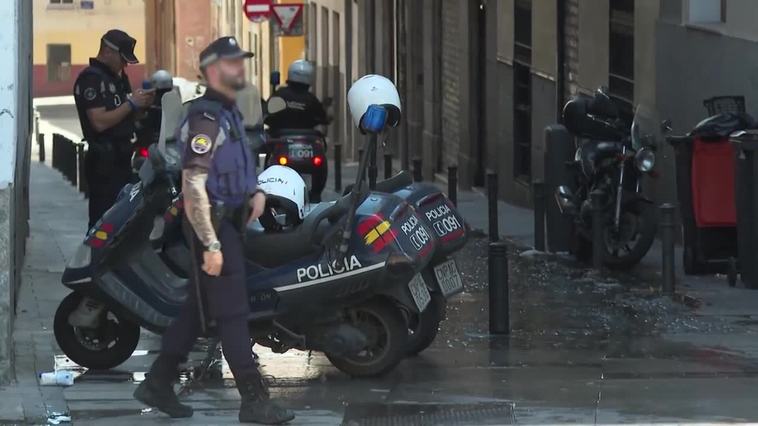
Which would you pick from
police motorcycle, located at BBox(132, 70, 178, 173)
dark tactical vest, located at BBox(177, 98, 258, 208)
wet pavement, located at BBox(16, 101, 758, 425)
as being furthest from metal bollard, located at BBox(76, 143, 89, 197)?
dark tactical vest, located at BBox(177, 98, 258, 208)

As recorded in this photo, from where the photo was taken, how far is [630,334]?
10.9 metres

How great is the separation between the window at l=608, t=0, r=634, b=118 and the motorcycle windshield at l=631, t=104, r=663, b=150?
3398mm

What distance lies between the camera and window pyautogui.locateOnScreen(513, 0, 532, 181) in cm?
2166

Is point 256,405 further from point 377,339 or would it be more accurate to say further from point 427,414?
point 377,339

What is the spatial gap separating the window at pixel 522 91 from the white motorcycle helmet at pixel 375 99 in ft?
40.0

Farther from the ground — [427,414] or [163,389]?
[163,389]

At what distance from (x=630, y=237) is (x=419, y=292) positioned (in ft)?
15.7

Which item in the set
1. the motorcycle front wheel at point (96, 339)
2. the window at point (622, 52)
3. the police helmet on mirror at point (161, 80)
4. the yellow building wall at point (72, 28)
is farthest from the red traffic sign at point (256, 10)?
the yellow building wall at point (72, 28)

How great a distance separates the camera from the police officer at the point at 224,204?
26.2ft

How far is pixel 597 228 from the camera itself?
44.8 feet

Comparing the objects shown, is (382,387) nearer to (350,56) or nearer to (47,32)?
(350,56)

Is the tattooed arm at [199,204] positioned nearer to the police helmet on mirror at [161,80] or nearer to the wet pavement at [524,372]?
the wet pavement at [524,372]

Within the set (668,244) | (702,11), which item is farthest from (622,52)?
(668,244)

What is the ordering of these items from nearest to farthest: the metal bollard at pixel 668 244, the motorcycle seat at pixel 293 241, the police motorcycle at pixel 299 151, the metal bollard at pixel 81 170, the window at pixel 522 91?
the motorcycle seat at pixel 293 241 → the metal bollard at pixel 668 244 → the police motorcycle at pixel 299 151 → the window at pixel 522 91 → the metal bollard at pixel 81 170
